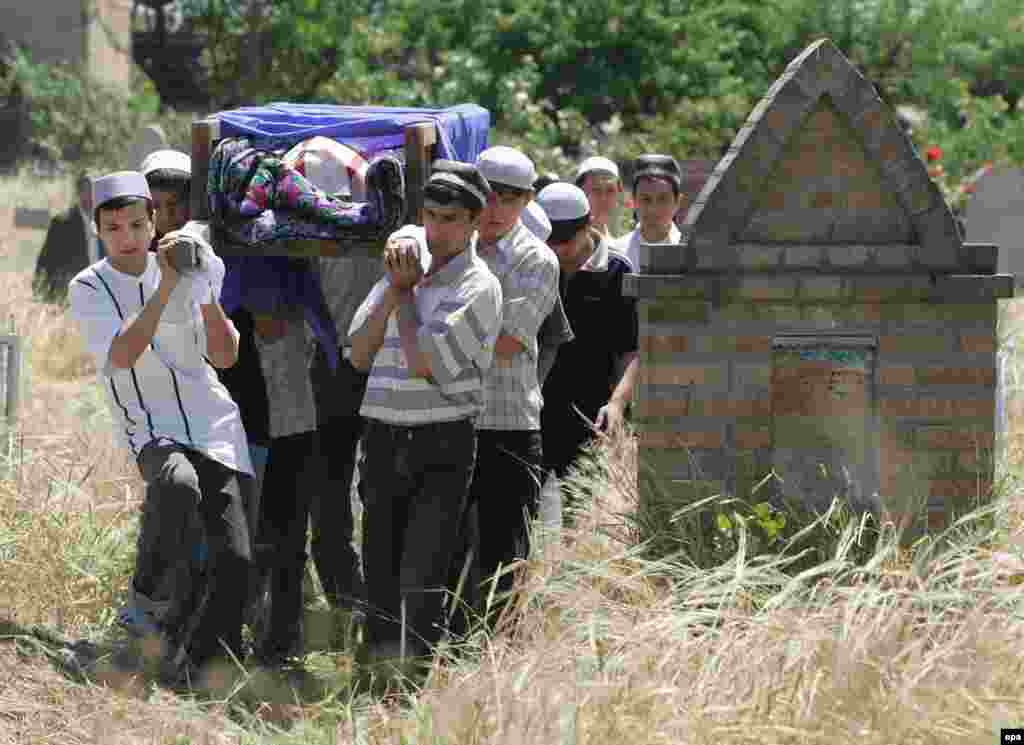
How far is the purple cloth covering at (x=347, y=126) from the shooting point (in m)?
7.14

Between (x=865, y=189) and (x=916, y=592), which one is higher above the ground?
(x=865, y=189)

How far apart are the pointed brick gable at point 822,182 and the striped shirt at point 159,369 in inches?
60.9

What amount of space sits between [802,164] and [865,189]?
228 mm

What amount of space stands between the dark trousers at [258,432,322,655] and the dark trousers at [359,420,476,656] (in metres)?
0.72

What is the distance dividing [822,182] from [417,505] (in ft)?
5.76

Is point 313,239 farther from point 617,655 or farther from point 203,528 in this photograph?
point 617,655

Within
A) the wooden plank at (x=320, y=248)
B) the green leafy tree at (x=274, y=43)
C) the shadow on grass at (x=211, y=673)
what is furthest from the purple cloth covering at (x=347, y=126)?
the green leafy tree at (x=274, y=43)

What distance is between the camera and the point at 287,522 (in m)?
7.09

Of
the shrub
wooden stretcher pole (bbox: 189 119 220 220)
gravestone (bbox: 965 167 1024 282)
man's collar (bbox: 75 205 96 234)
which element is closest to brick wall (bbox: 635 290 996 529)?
wooden stretcher pole (bbox: 189 119 220 220)

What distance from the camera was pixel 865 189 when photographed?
6680 millimetres

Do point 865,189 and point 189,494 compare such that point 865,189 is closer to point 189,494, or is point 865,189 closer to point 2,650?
point 189,494

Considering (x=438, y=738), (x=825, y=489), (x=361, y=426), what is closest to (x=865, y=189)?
(x=825, y=489)

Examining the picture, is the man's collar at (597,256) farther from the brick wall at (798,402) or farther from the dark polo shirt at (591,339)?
the brick wall at (798,402)

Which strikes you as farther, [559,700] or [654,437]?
[654,437]
